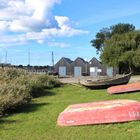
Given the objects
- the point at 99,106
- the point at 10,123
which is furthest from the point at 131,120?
the point at 10,123

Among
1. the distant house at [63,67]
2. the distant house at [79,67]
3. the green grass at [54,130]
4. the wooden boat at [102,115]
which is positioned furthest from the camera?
the distant house at [63,67]

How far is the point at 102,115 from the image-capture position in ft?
34.1

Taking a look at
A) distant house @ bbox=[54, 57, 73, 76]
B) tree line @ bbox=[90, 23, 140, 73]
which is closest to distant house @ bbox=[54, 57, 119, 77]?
distant house @ bbox=[54, 57, 73, 76]

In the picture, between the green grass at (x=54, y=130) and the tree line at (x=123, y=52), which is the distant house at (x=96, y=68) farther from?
the green grass at (x=54, y=130)

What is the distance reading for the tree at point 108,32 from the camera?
368 feet

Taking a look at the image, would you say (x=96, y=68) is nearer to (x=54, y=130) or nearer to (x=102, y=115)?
(x=102, y=115)

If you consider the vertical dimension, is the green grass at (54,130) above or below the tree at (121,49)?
below

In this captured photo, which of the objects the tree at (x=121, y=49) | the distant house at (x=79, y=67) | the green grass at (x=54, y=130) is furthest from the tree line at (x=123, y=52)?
the green grass at (x=54, y=130)

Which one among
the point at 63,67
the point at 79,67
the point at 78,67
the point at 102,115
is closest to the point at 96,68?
A: the point at 79,67

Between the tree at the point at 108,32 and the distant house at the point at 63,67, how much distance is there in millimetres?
11157

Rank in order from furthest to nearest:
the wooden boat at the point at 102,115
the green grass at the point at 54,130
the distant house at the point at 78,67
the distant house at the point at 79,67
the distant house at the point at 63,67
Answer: the distant house at the point at 63,67 → the distant house at the point at 79,67 → the distant house at the point at 78,67 → the wooden boat at the point at 102,115 → the green grass at the point at 54,130

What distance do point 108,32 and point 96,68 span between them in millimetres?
18950

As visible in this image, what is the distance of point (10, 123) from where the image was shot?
38.4 ft

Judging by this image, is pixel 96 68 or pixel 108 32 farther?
pixel 108 32
